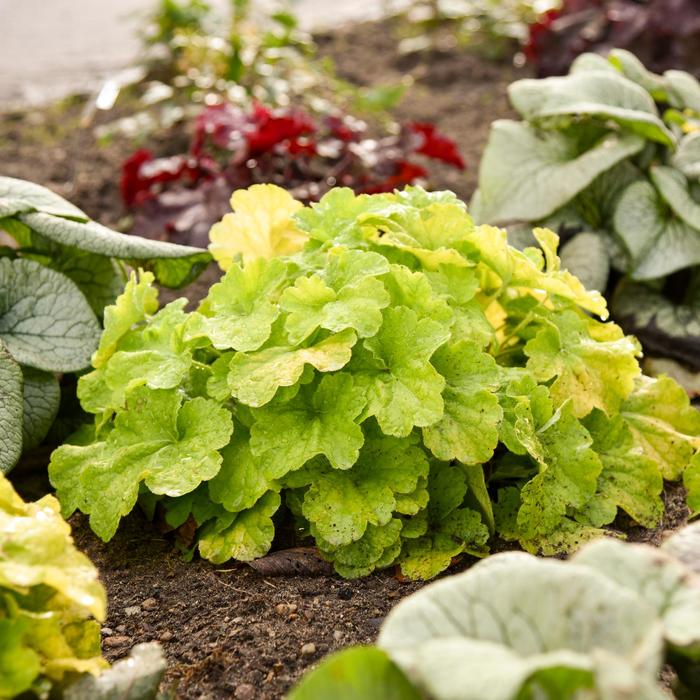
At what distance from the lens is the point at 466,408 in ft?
6.23

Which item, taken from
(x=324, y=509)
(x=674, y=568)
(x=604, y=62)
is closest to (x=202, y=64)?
(x=604, y=62)

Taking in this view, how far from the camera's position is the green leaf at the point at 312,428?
1818 mm

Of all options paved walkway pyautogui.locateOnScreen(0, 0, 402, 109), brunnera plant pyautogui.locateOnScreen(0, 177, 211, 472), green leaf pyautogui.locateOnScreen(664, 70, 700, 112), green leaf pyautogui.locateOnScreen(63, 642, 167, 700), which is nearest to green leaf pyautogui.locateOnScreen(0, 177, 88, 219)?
brunnera plant pyautogui.locateOnScreen(0, 177, 211, 472)

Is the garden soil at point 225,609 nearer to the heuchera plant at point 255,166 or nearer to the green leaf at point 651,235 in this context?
the green leaf at point 651,235

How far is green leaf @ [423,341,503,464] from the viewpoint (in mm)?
1868

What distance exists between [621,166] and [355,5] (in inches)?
Result: 177

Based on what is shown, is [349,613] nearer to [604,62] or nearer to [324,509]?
[324,509]

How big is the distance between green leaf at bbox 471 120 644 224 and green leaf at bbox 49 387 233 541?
1305 mm

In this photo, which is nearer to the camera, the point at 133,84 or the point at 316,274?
the point at 316,274

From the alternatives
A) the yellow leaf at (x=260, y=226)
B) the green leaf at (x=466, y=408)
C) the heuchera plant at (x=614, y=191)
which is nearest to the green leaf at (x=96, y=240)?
the yellow leaf at (x=260, y=226)

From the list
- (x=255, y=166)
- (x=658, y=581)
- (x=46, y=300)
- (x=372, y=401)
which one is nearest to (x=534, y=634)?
(x=658, y=581)

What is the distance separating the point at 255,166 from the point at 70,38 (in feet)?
13.1

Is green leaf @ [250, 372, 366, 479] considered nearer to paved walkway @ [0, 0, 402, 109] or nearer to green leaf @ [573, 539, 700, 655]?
green leaf @ [573, 539, 700, 655]

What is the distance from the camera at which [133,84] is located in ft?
15.0
